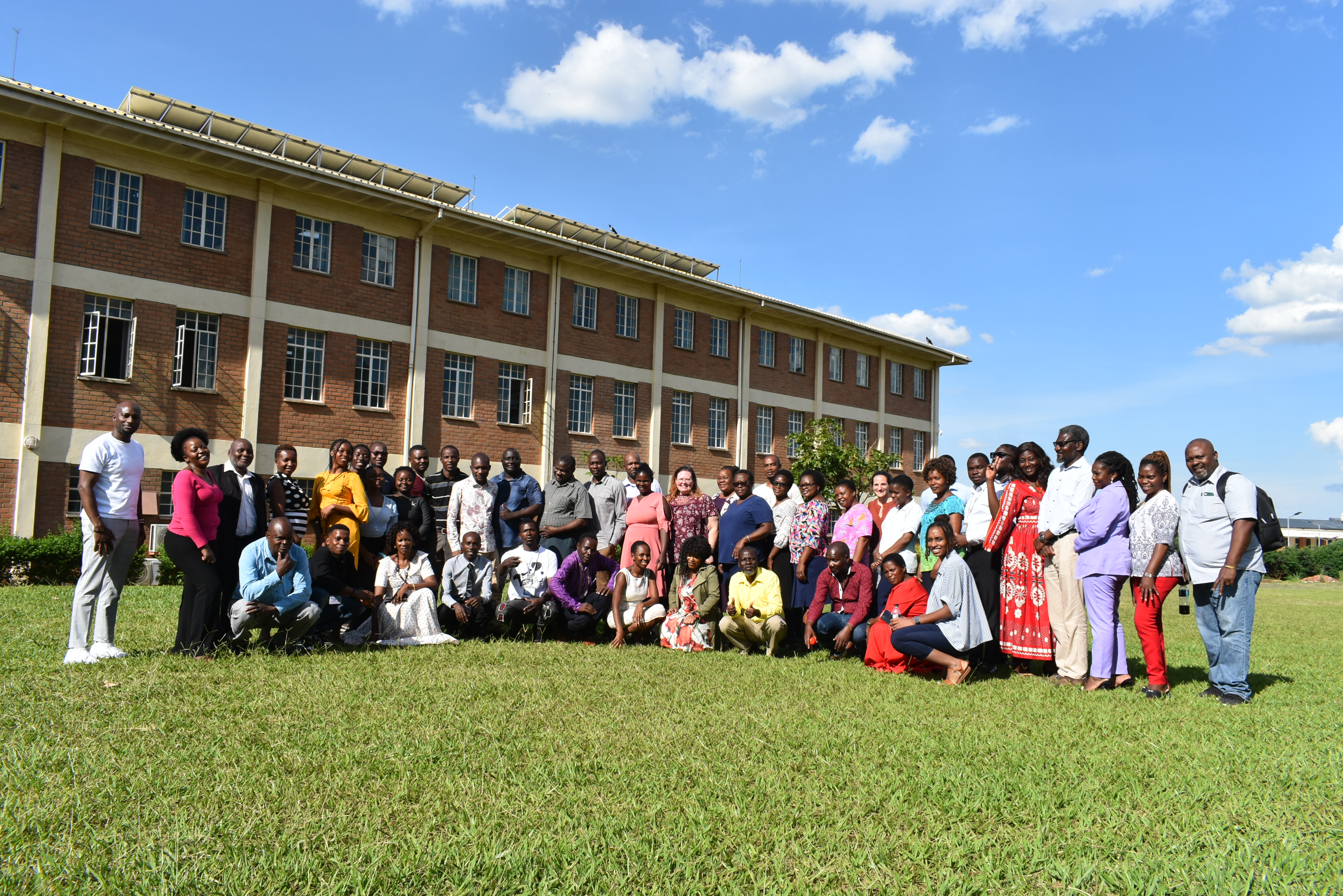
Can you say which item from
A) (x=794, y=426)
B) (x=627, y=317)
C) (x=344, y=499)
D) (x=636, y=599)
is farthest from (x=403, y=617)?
(x=794, y=426)

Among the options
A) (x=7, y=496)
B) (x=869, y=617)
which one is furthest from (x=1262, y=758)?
(x=7, y=496)

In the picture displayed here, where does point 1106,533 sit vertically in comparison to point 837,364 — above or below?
below

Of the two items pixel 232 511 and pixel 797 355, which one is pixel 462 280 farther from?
pixel 232 511

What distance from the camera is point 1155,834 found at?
4.01 meters

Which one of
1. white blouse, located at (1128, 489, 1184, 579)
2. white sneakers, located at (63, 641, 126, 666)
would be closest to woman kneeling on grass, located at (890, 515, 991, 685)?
white blouse, located at (1128, 489, 1184, 579)

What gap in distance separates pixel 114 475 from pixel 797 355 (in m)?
26.7

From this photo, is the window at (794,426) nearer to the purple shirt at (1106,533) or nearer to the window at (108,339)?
the window at (108,339)

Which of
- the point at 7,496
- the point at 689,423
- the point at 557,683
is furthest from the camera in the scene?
the point at 689,423

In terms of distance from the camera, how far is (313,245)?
20609mm

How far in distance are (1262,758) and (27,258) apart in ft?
66.0

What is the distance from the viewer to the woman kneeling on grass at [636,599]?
9469mm

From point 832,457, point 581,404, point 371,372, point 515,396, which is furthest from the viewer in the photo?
point 832,457

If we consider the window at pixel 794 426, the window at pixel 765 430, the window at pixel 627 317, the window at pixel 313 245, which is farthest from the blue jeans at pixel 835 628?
the window at pixel 765 430

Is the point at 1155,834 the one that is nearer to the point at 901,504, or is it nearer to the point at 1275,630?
the point at 901,504
